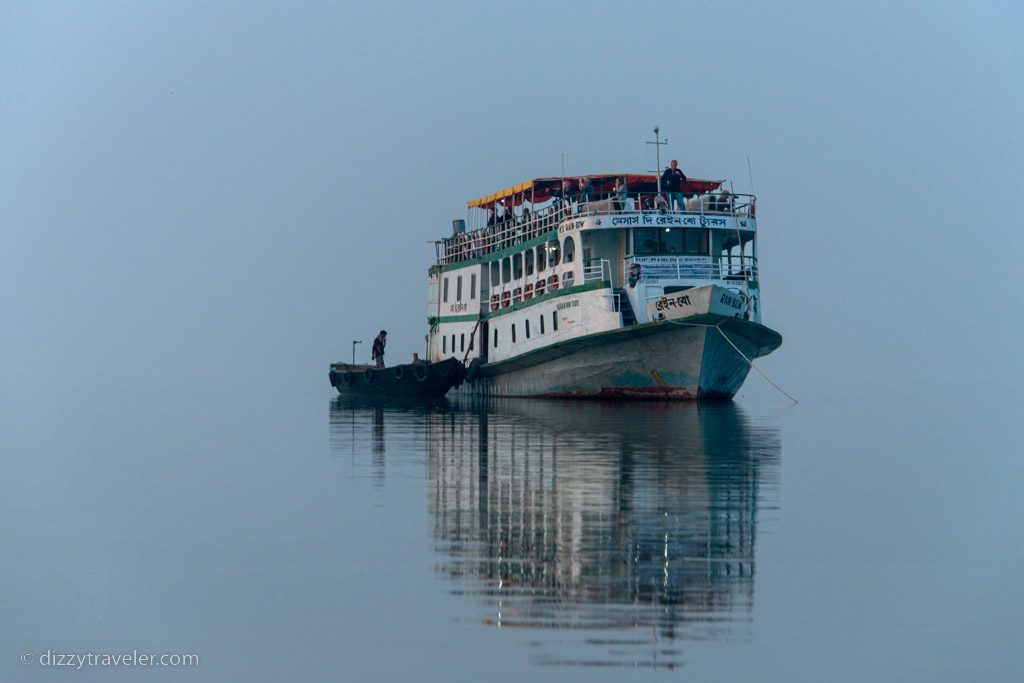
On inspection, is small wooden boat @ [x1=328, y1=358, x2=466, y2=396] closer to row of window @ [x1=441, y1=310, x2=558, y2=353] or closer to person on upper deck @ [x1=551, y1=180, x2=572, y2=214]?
row of window @ [x1=441, y1=310, x2=558, y2=353]

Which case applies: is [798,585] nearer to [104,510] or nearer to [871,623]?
[871,623]

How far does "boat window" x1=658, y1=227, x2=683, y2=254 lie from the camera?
44.0 m

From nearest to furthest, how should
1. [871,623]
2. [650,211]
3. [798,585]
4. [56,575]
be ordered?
[871,623] → [798,585] → [56,575] → [650,211]

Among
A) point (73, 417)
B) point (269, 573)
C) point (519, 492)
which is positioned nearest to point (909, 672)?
Answer: point (269, 573)

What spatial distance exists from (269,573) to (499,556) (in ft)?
6.98

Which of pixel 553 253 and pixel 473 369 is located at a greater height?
pixel 553 253

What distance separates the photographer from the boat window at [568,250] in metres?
45.2

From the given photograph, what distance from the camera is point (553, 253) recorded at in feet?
155

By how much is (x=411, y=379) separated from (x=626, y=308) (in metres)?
12.0

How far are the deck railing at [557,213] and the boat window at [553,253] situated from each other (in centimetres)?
48

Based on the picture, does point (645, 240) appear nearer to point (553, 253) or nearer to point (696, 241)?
point (696, 241)

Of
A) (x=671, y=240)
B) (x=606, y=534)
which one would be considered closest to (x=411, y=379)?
(x=671, y=240)

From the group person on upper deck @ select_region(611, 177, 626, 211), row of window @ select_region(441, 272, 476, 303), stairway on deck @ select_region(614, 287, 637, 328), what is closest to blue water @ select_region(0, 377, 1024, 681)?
stairway on deck @ select_region(614, 287, 637, 328)

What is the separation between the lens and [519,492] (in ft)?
63.8
